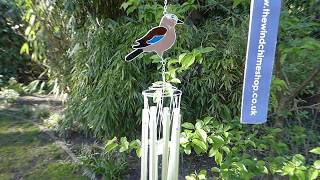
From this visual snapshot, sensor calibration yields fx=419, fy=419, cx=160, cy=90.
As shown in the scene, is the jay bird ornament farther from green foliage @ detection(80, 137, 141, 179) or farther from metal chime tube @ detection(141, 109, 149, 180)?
green foliage @ detection(80, 137, 141, 179)

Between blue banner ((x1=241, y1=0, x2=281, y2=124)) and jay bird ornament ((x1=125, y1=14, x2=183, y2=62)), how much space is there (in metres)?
0.34

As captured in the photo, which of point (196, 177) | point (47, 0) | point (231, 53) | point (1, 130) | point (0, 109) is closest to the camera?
point (196, 177)

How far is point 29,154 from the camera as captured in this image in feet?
13.2

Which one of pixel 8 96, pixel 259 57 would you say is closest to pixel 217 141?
pixel 259 57

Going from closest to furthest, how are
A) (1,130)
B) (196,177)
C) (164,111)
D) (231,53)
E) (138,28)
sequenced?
1. (164,111)
2. (196,177)
3. (231,53)
4. (138,28)
5. (1,130)

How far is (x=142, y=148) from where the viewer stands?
171cm

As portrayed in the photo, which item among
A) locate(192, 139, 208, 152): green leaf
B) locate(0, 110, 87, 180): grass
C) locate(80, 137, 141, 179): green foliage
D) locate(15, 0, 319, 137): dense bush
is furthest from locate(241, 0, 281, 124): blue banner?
locate(0, 110, 87, 180): grass

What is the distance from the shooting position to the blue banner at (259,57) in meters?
1.42

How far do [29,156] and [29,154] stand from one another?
0.05 metres

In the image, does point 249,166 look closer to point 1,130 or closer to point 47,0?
point 47,0

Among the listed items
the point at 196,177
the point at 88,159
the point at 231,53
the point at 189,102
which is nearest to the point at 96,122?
the point at 88,159

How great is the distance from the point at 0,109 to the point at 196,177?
13.3 feet

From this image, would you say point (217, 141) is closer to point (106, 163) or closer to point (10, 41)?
point (106, 163)

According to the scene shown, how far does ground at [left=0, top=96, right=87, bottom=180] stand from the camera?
364 cm
